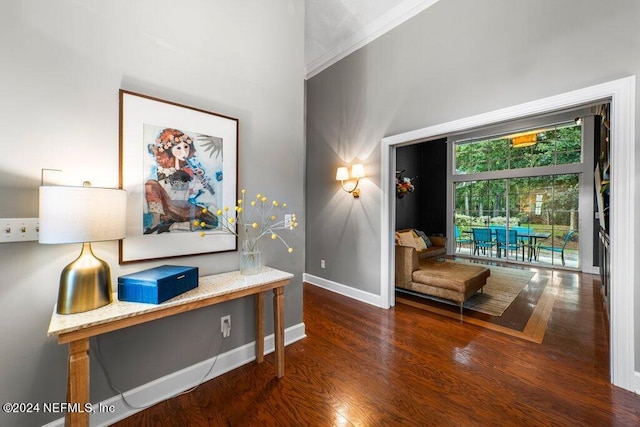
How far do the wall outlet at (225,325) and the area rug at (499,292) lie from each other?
110 inches

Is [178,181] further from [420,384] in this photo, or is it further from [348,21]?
[348,21]

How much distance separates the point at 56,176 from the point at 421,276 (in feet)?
11.3

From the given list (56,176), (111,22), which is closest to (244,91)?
(111,22)

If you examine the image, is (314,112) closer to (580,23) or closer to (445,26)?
(445,26)

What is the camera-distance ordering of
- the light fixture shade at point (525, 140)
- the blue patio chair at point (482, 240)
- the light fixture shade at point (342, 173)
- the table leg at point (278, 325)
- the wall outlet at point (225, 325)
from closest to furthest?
1. the table leg at point (278, 325)
2. the wall outlet at point (225, 325)
3. the light fixture shade at point (342, 173)
4. the light fixture shade at point (525, 140)
5. the blue patio chair at point (482, 240)

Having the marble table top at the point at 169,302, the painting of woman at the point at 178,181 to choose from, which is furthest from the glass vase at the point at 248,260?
the painting of woman at the point at 178,181

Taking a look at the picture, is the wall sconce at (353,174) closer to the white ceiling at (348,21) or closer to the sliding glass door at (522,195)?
the white ceiling at (348,21)

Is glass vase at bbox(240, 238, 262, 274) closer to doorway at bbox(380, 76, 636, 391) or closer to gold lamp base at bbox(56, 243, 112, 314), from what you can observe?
gold lamp base at bbox(56, 243, 112, 314)

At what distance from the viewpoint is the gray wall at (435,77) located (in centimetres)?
191

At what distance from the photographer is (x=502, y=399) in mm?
1680

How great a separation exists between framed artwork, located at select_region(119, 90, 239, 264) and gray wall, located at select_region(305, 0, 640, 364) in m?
1.96

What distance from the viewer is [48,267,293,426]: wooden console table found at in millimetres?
1077

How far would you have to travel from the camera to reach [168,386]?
1.71m

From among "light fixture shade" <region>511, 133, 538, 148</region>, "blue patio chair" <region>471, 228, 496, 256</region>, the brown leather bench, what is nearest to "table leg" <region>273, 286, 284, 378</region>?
the brown leather bench
